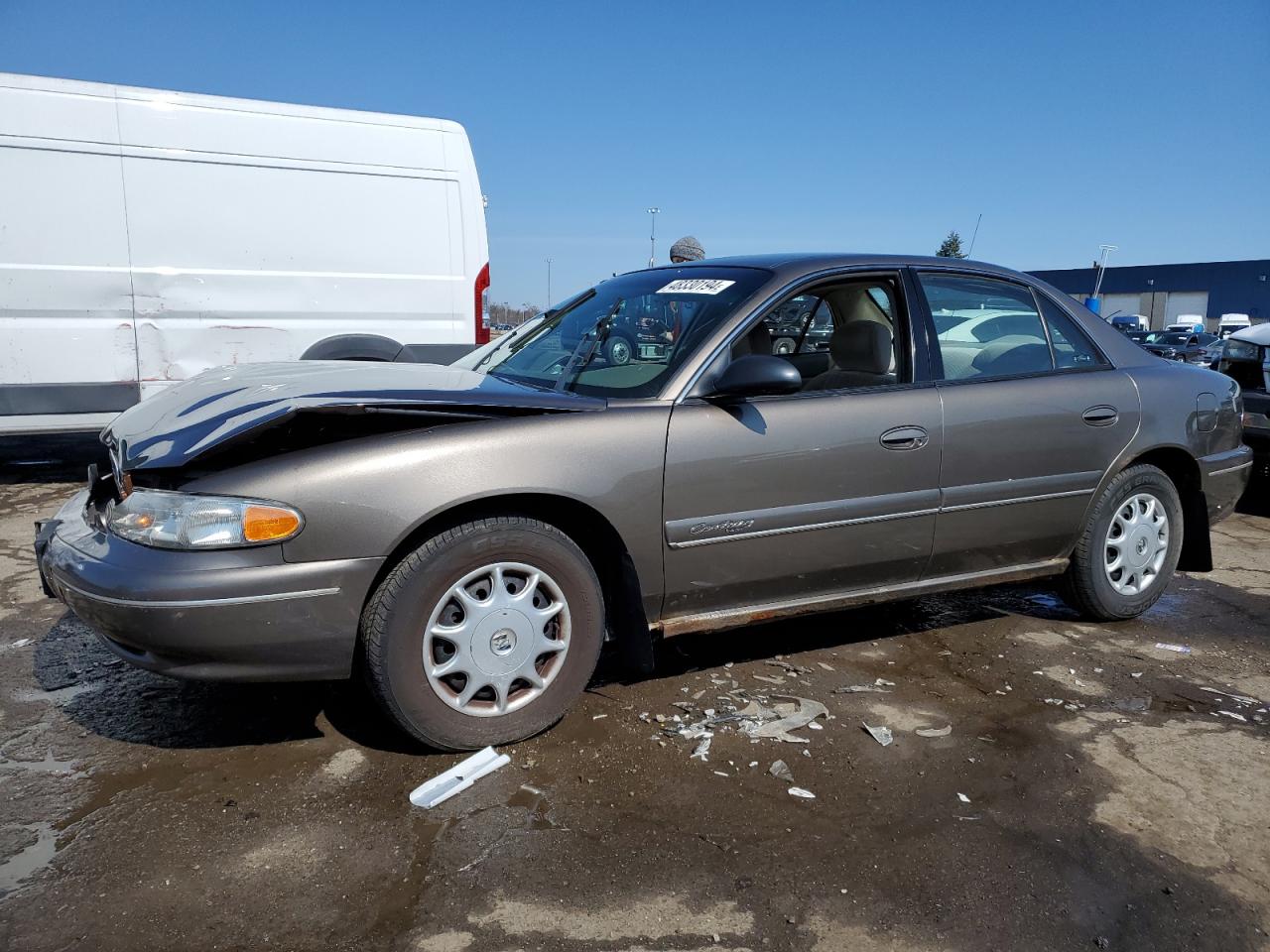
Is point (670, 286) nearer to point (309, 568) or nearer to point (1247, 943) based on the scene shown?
point (309, 568)

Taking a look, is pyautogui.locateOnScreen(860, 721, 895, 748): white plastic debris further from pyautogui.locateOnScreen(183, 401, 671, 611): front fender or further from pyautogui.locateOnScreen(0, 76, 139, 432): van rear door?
pyautogui.locateOnScreen(0, 76, 139, 432): van rear door

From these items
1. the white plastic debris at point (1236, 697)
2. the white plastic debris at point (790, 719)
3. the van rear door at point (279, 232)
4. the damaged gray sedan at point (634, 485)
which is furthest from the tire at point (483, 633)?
the van rear door at point (279, 232)

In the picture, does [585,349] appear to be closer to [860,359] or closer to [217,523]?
[860,359]

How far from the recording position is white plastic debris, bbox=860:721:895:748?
3045 millimetres

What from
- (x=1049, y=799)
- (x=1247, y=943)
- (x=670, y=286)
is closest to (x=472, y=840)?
(x=1049, y=799)

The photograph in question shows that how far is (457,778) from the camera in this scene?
2703mm

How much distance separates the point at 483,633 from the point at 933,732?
1540 millimetres

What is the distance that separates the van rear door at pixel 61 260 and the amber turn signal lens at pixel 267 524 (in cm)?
453

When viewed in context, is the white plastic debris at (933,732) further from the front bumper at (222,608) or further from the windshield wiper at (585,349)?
the front bumper at (222,608)

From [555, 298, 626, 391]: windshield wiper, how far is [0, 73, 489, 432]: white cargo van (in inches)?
123

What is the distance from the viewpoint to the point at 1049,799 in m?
2.70

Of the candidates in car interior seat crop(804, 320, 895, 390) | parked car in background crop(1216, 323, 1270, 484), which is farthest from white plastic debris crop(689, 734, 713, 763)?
parked car in background crop(1216, 323, 1270, 484)

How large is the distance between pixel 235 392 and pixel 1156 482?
378cm

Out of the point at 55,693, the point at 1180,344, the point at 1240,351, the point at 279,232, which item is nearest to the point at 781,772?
the point at 55,693
